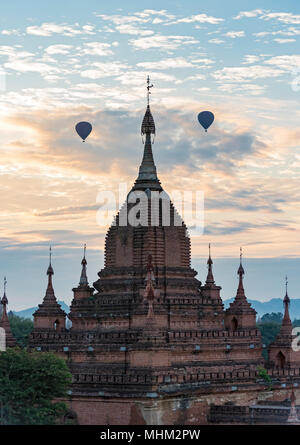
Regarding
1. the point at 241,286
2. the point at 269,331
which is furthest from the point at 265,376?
the point at 269,331

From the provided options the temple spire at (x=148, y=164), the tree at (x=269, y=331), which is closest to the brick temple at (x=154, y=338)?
the temple spire at (x=148, y=164)

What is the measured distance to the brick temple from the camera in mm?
60375

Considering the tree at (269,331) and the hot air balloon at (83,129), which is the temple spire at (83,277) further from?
the tree at (269,331)

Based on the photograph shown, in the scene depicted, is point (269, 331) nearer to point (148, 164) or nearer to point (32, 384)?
point (148, 164)

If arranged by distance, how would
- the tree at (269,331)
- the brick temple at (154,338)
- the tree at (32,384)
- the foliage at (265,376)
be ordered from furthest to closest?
the tree at (269,331) < the foliage at (265,376) < the brick temple at (154,338) < the tree at (32,384)

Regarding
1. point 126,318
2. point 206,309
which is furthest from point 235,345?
point 126,318

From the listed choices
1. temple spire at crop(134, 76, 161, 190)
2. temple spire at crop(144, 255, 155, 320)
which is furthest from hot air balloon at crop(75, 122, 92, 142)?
temple spire at crop(144, 255, 155, 320)

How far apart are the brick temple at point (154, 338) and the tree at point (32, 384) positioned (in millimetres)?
3683

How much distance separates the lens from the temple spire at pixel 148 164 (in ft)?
232

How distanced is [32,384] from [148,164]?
20.0 m

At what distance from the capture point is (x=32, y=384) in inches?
2276
